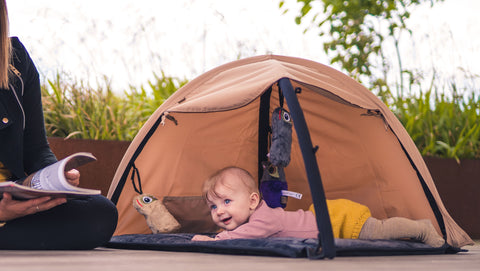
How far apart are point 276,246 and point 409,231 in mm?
705

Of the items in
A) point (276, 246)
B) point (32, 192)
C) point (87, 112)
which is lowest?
point (276, 246)

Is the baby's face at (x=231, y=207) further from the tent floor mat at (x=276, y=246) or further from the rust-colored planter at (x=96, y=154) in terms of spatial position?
the rust-colored planter at (x=96, y=154)

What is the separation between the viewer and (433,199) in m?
2.45

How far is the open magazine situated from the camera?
59.6 inches

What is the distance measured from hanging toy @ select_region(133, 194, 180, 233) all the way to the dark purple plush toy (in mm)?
463

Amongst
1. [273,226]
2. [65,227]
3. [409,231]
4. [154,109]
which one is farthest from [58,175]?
[154,109]

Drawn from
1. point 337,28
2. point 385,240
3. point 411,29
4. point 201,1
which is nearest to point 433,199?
point 385,240

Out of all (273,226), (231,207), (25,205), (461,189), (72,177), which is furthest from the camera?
(461,189)

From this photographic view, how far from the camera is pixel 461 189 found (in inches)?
143

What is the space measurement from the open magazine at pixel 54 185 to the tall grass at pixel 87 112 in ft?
5.20

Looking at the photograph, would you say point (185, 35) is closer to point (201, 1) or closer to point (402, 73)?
point (201, 1)

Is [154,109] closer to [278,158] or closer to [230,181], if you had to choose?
[230,181]

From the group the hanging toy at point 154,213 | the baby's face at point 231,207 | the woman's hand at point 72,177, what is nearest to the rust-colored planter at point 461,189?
the baby's face at point 231,207

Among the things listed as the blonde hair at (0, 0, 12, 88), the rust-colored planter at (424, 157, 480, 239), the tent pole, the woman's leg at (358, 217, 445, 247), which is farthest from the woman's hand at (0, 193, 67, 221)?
the rust-colored planter at (424, 157, 480, 239)
